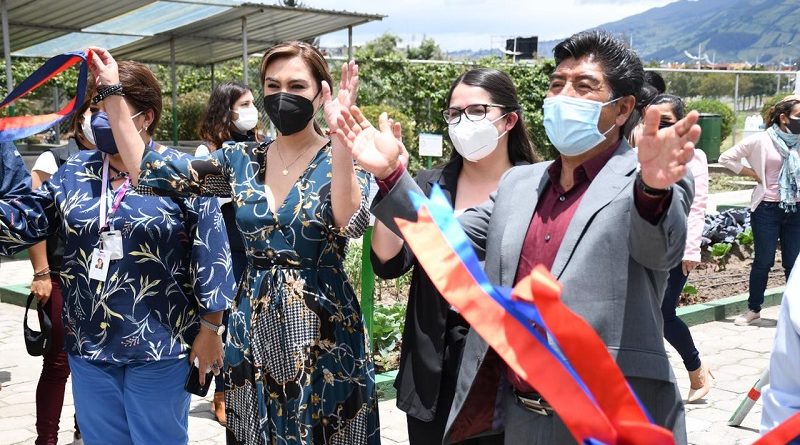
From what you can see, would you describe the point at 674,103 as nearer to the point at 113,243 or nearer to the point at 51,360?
the point at 113,243

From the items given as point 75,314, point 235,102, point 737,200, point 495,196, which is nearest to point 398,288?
point 235,102

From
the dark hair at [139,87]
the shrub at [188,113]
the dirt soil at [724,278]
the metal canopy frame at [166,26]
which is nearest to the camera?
the dark hair at [139,87]

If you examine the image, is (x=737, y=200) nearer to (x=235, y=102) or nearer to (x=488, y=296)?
(x=235, y=102)

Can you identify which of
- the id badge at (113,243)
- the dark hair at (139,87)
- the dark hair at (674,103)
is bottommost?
the id badge at (113,243)

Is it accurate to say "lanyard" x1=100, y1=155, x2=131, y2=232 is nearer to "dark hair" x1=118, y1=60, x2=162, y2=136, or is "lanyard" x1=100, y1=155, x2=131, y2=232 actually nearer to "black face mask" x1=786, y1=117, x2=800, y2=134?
"dark hair" x1=118, y1=60, x2=162, y2=136

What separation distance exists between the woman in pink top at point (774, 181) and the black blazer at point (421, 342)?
5.29 metres

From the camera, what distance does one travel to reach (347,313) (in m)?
3.22

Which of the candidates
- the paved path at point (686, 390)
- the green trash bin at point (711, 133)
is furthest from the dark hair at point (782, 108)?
the green trash bin at point (711, 133)

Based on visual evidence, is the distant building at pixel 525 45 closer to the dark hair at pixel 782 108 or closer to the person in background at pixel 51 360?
the dark hair at pixel 782 108

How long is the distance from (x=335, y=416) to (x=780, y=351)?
1.60 metres

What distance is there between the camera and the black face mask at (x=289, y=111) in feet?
10.6

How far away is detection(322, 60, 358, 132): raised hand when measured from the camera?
2.79 m

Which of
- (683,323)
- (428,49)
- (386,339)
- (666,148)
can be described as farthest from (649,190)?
(428,49)

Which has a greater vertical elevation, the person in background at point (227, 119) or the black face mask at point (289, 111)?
the black face mask at point (289, 111)
